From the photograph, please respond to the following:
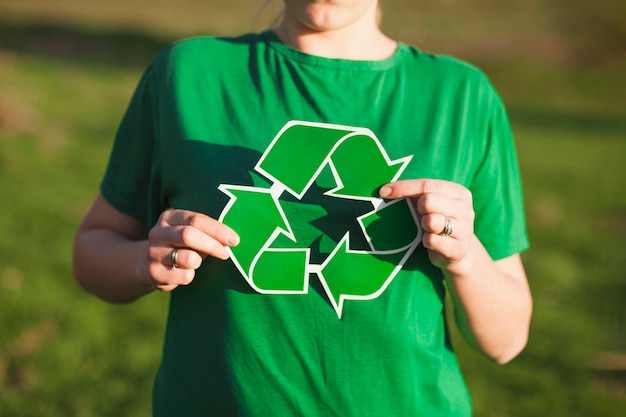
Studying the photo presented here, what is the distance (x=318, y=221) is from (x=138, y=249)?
39cm

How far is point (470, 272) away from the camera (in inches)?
56.5

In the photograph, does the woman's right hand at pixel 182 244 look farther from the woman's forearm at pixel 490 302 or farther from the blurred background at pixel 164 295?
the blurred background at pixel 164 295

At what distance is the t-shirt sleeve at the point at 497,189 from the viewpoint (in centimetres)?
153

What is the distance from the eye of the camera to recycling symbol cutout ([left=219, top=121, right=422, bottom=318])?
139cm

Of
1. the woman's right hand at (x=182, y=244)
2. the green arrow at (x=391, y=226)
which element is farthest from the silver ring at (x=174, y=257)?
the green arrow at (x=391, y=226)

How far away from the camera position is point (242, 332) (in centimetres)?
140

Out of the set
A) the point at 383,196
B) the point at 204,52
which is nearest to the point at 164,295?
the point at 204,52

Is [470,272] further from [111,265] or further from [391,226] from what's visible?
[111,265]

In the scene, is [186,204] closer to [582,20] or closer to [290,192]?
[290,192]

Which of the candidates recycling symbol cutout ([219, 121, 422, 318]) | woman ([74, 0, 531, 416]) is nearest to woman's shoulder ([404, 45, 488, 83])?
woman ([74, 0, 531, 416])

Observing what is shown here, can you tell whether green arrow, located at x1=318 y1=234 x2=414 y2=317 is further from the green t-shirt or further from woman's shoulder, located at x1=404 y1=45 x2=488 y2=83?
woman's shoulder, located at x1=404 y1=45 x2=488 y2=83

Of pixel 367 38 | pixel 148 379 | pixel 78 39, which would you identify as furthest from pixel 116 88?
pixel 367 38

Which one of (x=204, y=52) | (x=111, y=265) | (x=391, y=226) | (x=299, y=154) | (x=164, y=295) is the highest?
(x=204, y=52)

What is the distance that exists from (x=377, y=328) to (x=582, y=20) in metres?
15.7
